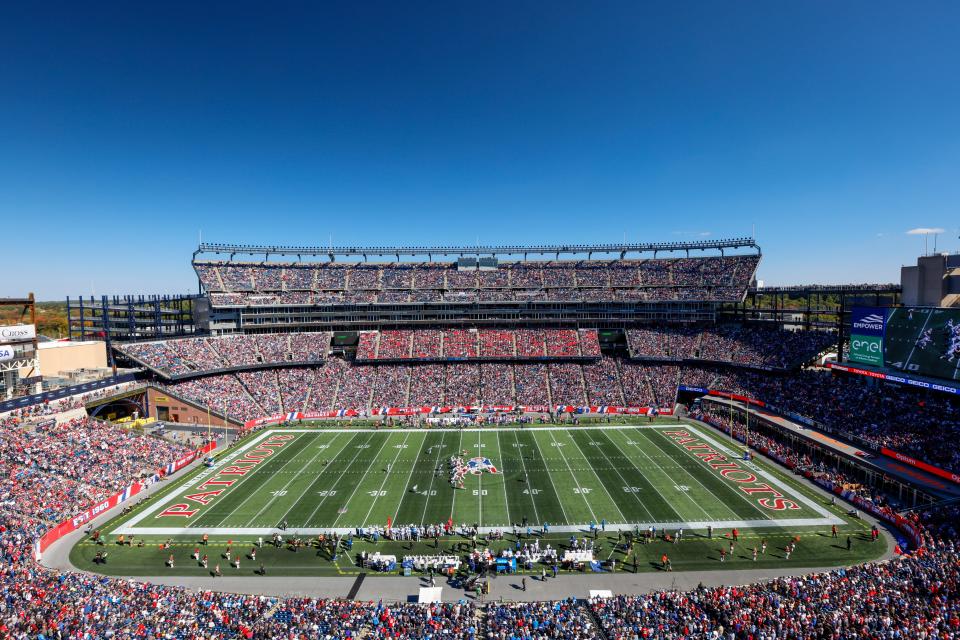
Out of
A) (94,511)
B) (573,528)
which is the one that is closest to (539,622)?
(573,528)

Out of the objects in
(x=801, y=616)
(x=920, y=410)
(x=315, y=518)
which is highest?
(x=920, y=410)

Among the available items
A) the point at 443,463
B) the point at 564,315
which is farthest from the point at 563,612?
the point at 564,315

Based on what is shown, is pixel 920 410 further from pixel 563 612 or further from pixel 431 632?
pixel 431 632

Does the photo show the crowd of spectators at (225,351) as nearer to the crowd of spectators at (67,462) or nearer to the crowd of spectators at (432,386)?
the crowd of spectators at (432,386)

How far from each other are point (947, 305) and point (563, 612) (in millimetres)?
43591

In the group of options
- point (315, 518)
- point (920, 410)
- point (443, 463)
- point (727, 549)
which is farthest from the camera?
point (443, 463)

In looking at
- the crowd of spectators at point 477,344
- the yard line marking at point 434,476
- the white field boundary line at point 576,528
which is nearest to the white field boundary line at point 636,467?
the white field boundary line at point 576,528

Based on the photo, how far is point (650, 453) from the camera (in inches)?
1671

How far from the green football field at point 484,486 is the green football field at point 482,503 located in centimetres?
13

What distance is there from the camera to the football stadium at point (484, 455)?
73.5ft

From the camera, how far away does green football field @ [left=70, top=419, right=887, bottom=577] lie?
26844 mm

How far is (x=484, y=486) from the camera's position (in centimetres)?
3575

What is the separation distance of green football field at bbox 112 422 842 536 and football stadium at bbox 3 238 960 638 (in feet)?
0.87

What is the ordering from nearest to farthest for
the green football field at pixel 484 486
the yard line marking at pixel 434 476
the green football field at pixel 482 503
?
the green football field at pixel 482 503
the green football field at pixel 484 486
the yard line marking at pixel 434 476
